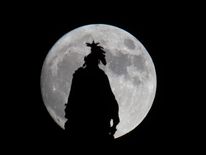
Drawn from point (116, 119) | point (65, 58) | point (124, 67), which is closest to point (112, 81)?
point (124, 67)

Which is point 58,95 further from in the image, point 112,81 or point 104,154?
point 104,154

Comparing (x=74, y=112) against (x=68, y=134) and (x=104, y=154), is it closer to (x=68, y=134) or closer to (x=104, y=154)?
(x=68, y=134)

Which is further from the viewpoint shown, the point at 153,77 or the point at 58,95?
the point at 153,77

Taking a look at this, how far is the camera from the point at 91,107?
11703mm

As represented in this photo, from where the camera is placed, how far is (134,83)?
1460 centimetres

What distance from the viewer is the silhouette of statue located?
37.6ft

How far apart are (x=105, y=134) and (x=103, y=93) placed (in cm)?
109

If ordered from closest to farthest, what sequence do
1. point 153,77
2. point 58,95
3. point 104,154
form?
point 104,154 < point 58,95 < point 153,77

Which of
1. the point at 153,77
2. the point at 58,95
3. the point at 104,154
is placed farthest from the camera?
the point at 153,77

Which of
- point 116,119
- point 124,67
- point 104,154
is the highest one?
point 124,67

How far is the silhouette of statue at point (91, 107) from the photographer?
1147 centimetres

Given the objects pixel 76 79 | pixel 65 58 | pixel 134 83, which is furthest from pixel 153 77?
pixel 76 79

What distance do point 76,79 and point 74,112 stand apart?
2.92ft

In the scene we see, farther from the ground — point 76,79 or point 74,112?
point 76,79
